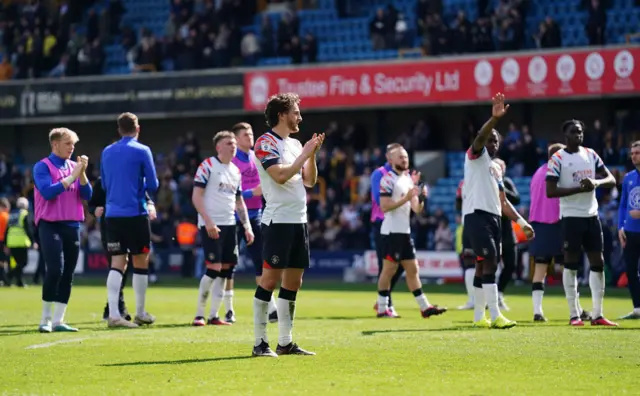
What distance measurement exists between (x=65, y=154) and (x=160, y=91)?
25.3m

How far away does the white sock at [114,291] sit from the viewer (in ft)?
46.9

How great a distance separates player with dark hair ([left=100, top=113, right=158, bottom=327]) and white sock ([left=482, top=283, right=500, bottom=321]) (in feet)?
13.5

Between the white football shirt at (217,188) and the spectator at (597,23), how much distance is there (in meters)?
18.3

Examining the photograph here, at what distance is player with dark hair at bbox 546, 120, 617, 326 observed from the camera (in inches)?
567

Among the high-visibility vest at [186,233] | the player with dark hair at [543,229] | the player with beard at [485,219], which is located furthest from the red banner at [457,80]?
the player with beard at [485,219]

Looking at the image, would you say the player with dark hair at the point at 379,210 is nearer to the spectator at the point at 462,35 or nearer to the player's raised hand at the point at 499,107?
the player's raised hand at the point at 499,107

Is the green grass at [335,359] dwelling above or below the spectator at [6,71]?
below

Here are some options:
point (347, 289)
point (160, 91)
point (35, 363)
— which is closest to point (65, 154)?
point (35, 363)

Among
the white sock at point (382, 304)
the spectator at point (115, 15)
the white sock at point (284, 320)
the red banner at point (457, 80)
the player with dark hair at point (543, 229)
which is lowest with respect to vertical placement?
the white sock at point (382, 304)

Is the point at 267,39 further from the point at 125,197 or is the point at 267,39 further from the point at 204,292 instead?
the point at 125,197

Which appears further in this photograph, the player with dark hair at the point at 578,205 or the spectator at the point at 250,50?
the spectator at the point at 250,50

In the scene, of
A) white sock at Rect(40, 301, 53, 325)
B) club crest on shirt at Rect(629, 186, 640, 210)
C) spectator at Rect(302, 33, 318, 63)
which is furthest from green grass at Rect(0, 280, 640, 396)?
spectator at Rect(302, 33, 318, 63)

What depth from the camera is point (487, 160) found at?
13.8 meters

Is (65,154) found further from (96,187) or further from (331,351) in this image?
(331,351)
